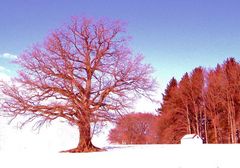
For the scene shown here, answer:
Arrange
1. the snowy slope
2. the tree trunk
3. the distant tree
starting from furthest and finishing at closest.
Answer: the distant tree
the tree trunk
the snowy slope

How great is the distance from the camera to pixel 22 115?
26.3 metres

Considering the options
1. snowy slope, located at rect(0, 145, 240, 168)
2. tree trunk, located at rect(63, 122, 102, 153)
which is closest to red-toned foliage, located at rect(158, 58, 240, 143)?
tree trunk, located at rect(63, 122, 102, 153)

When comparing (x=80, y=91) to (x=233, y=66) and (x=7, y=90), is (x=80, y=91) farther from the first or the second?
(x=233, y=66)

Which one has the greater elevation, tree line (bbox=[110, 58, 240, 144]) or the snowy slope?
tree line (bbox=[110, 58, 240, 144])

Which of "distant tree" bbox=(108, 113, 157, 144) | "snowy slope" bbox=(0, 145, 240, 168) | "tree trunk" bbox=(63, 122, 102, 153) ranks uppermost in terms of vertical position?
"distant tree" bbox=(108, 113, 157, 144)

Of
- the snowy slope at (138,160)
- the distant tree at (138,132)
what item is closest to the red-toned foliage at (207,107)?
the distant tree at (138,132)

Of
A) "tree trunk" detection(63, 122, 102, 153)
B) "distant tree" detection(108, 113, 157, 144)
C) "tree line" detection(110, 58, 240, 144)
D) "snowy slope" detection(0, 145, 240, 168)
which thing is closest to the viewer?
"snowy slope" detection(0, 145, 240, 168)

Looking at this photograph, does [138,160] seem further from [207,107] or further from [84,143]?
[207,107]

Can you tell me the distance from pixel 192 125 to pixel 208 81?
854cm

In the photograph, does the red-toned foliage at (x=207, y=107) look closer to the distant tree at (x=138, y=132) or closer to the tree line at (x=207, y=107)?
the tree line at (x=207, y=107)

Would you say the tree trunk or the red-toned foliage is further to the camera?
the red-toned foliage

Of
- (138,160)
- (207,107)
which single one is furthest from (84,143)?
(207,107)

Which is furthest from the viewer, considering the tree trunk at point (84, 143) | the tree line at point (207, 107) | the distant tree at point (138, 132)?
the distant tree at point (138, 132)

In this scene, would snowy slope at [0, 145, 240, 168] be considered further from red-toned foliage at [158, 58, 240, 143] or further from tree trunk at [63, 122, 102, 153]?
red-toned foliage at [158, 58, 240, 143]
